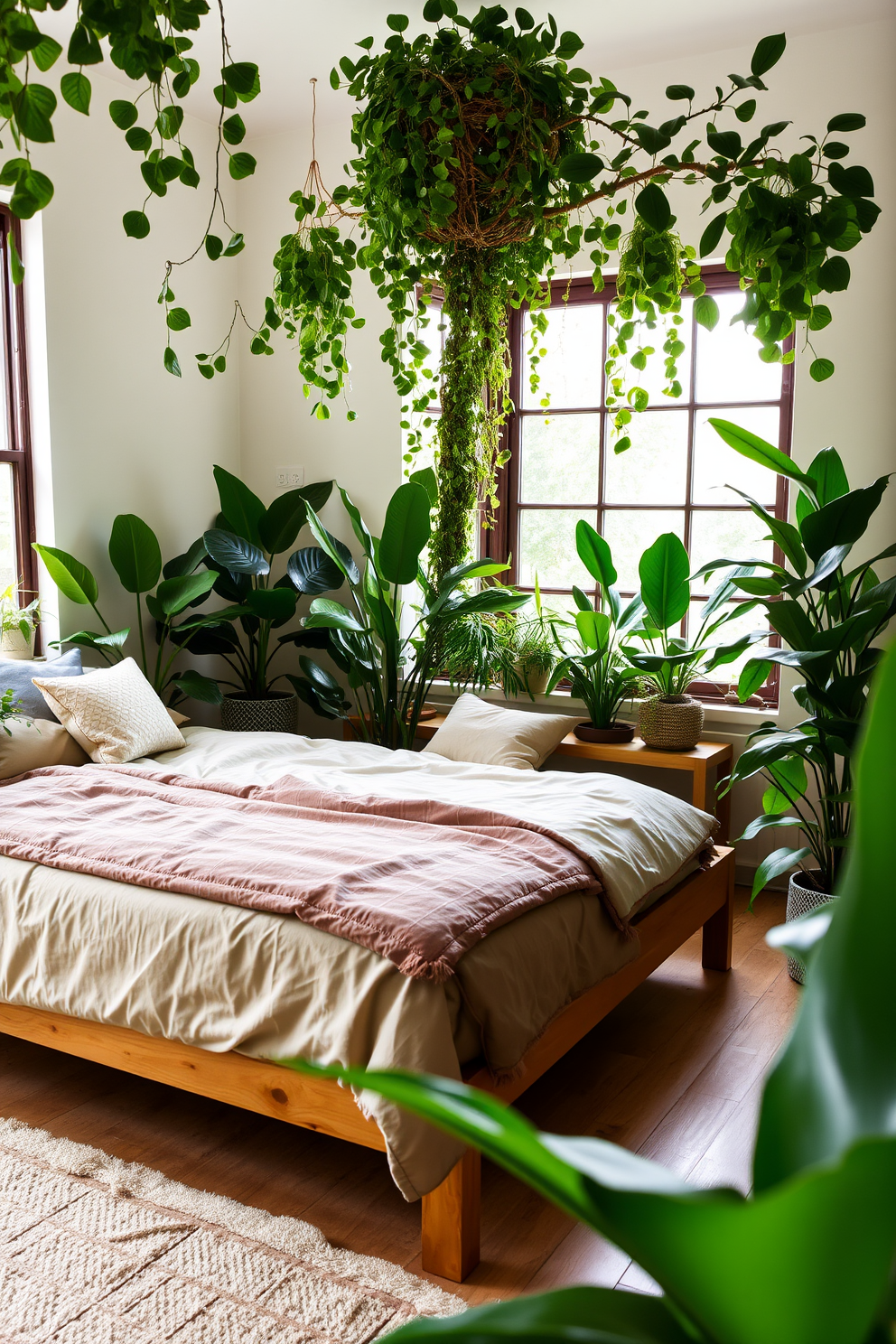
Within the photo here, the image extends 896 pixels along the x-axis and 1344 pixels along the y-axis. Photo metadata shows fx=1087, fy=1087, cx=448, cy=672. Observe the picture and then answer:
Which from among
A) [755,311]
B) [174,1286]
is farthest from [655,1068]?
[755,311]

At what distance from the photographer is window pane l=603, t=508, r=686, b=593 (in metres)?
4.52

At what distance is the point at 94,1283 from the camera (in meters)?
1.88

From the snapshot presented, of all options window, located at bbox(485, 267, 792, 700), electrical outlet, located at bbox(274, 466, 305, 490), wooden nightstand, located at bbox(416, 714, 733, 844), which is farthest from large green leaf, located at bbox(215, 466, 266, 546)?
wooden nightstand, located at bbox(416, 714, 733, 844)

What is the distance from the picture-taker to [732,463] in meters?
4.38

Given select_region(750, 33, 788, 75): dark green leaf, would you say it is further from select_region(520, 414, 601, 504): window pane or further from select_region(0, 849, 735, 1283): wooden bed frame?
select_region(520, 414, 601, 504): window pane

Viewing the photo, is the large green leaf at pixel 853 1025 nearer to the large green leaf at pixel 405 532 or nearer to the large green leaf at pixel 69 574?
the large green leaf at pixel 405 532

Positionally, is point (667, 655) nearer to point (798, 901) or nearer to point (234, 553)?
point (798, 901)

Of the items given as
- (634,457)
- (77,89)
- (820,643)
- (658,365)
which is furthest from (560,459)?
(77,89)

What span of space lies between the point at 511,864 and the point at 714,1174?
75cm

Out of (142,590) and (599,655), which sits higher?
(142,590)

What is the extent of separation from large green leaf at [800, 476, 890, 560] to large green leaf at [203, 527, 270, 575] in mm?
2253

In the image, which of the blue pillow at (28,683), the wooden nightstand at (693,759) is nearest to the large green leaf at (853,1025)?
the blue pillow at (28,683)

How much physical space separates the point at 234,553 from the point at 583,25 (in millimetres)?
2310

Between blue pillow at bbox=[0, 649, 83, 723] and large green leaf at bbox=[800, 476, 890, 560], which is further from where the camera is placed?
blue pillow at bbox=[0, 649, 83, 723]
